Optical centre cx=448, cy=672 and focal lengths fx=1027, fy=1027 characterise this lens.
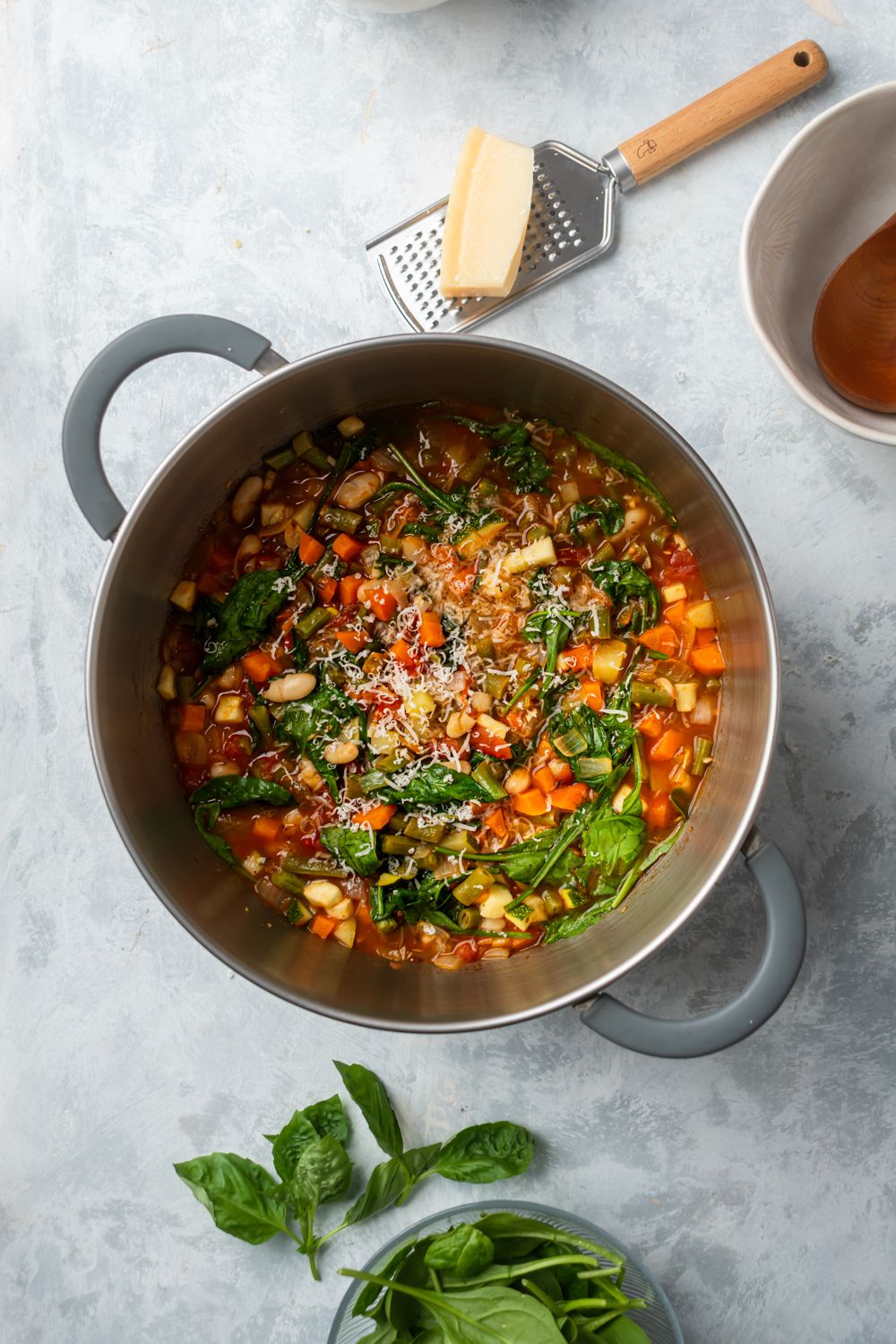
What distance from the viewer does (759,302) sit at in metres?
2.27

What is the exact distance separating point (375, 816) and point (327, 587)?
565mm

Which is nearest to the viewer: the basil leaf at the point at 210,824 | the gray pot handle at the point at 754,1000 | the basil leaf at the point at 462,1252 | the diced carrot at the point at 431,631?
the gray pot handle at the point at 754,1000

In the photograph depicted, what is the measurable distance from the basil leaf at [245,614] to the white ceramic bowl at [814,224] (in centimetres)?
124

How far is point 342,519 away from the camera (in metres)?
2.50

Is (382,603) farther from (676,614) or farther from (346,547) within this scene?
(676,614)

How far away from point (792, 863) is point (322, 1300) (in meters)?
1.67

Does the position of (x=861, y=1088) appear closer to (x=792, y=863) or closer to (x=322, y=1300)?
(x=792, y=863)

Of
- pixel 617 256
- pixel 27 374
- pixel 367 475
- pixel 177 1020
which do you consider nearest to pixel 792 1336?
pixel 177 1020

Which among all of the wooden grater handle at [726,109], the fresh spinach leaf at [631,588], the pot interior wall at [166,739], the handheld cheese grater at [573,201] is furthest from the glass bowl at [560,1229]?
the wooden grater handle at [726,109]

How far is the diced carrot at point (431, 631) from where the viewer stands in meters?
Result: 2.42

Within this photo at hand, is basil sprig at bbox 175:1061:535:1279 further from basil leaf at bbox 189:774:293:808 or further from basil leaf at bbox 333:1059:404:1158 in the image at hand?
basil leaf at bbox 189:774:293:808

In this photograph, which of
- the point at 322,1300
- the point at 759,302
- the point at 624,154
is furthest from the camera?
the point at 322,1300

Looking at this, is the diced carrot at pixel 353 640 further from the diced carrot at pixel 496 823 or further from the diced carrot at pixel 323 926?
the diced carrot at pixel 323 926

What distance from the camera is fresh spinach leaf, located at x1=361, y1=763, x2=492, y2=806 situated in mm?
2443
